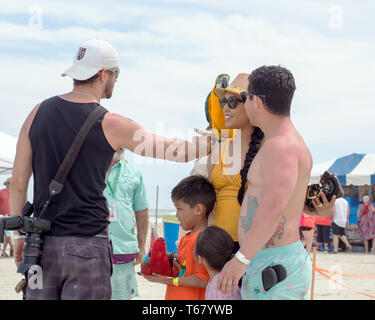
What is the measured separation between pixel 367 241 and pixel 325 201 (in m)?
14.7

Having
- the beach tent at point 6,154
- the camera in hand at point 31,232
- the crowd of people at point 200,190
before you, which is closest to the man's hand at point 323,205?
the crowd of people at point 200,190

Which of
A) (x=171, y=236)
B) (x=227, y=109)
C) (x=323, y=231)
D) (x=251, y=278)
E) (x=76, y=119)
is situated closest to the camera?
(x=251, y=278)

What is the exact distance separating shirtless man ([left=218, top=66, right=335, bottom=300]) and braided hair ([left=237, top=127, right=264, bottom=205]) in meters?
0.22

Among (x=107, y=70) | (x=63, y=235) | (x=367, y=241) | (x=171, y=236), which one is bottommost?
(x=367, y=241)

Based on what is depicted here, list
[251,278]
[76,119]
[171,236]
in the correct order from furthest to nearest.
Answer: [171,236]
[76,119]
[251,278]

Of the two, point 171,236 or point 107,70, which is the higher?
point 107,70

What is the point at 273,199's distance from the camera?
8.68ft

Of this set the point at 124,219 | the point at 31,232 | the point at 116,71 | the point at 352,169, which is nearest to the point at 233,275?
the point at 31,232

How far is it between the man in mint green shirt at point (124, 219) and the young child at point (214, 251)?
183 centimetres

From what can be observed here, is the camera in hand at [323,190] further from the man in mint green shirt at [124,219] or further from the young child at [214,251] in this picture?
the man in mint green shirt at [124,219]

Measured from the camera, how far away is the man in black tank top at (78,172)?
296cm
